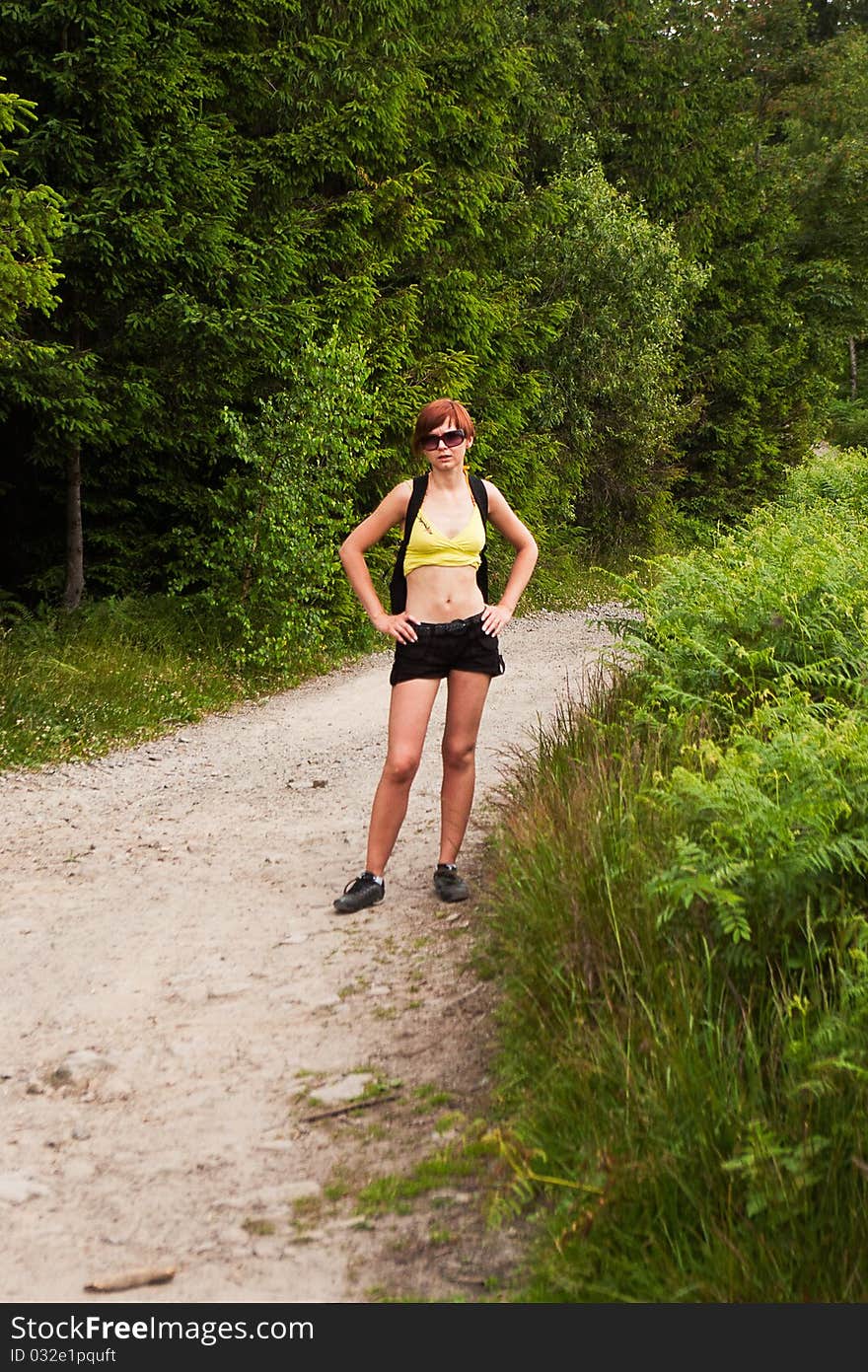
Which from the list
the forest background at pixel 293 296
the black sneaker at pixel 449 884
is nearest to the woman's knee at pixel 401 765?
the black sneaker at pixel 449 884

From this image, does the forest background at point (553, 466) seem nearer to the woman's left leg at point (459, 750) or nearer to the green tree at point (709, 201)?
the green tree at point (709, 201)

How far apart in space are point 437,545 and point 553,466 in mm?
17054

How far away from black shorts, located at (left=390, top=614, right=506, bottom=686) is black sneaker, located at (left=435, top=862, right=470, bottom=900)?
0.95 metres

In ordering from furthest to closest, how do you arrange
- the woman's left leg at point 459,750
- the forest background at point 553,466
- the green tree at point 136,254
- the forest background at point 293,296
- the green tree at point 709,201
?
the green tree at point 709,201
the forest background at point 293,296
the green tree at point 136,254
the woman's left leg at point 459,750
the forest background at point 553,466

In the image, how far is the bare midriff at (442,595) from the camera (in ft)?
19.1

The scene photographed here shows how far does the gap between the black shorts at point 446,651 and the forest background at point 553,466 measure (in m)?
0.74

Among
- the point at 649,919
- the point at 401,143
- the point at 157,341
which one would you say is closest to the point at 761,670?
the point at 649,919

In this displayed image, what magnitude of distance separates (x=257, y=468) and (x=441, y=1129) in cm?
1052

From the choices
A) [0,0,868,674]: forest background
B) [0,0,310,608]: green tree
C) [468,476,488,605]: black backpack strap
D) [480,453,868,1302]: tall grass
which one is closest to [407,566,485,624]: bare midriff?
[468,476,488,605]: black backpack strap

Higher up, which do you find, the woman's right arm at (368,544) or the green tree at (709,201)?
the green tree at (709,201)

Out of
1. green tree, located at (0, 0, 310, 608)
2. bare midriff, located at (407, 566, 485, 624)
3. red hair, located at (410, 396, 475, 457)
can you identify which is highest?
green tree, located at (0, 0, 310, 608)

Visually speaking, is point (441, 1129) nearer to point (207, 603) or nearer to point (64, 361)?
point (64, 361)

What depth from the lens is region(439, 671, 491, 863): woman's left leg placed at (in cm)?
595

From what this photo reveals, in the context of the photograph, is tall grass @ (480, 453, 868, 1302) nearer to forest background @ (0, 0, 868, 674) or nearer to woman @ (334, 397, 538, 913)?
woman @ (334, 397, 538, 913)
